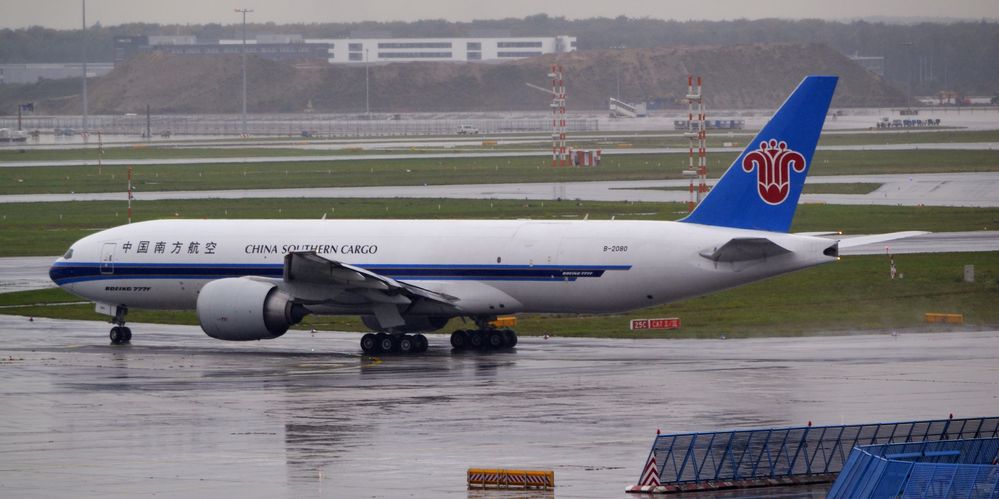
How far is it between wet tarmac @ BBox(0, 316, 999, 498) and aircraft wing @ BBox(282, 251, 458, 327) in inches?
59.0

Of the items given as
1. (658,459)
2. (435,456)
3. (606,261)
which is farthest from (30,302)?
(658,459)

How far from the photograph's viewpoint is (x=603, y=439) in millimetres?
27906

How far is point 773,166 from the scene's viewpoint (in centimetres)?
4166

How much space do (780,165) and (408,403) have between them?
45.3ft

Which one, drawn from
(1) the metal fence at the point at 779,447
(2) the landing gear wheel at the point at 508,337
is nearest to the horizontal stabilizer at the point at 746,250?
(2) the landing gear wheel at the point at 508,337

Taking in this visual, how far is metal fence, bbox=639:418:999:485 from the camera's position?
23.9m

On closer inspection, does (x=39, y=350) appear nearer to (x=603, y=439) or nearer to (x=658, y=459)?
(x=603, y=439)

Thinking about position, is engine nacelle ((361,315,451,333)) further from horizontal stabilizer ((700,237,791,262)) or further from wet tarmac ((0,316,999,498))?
horizontal stabilizer ((700,237,791,262))

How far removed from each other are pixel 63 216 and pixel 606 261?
52.2 metres

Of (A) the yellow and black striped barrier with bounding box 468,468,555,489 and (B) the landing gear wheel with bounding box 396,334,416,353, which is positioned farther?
(B) the landing gear wheel with bounding box 396,334,416,353

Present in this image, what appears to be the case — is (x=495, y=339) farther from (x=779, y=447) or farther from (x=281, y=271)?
(x=779, y=447)

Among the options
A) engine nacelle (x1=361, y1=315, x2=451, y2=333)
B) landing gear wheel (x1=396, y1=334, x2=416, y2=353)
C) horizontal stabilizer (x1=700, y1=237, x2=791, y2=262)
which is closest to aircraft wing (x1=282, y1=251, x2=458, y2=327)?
landing gear wheel (x1=396, y1=334, x2=416, y2=353)

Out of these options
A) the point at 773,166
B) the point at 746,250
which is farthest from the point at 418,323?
the point at 773,166

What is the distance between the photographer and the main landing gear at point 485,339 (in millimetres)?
43656
